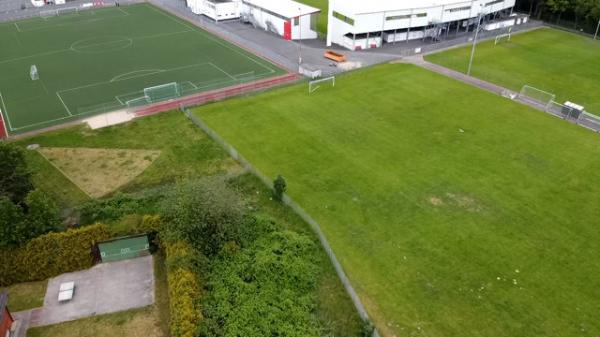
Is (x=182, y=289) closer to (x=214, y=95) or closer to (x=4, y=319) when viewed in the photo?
(x=4, y=319)

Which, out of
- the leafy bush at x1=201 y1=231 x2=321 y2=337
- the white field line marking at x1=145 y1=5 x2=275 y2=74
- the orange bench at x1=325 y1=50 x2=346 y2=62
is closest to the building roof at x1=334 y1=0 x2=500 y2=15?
the orange bench at x1=325 y1=50 x2=346 y2=62

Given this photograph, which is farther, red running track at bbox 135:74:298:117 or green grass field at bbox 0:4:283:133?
green grass field at bbox 0:4:283:133

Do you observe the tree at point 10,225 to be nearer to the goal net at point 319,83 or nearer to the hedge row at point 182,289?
the hedge row at point 182,289

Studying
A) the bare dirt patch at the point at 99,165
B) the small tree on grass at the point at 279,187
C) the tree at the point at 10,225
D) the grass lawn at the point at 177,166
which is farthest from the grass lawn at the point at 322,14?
the tree at the point at 10,225

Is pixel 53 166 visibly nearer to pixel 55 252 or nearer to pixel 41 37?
pixel 55 252

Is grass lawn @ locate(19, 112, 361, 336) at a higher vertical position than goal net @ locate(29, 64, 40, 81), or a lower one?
lower

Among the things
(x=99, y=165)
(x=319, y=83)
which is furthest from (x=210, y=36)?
(x=99, y=165)

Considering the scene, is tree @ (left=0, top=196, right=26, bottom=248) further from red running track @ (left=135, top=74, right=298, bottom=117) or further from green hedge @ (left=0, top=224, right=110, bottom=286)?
red running track @ (left=135, top=74, right=298, bottom=117)

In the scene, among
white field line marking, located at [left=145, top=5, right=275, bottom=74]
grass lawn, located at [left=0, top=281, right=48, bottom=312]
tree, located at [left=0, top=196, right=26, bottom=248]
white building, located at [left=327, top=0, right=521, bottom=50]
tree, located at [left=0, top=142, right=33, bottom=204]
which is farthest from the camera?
white building, located at [left=327, top=0, right=521, bottom=50]
